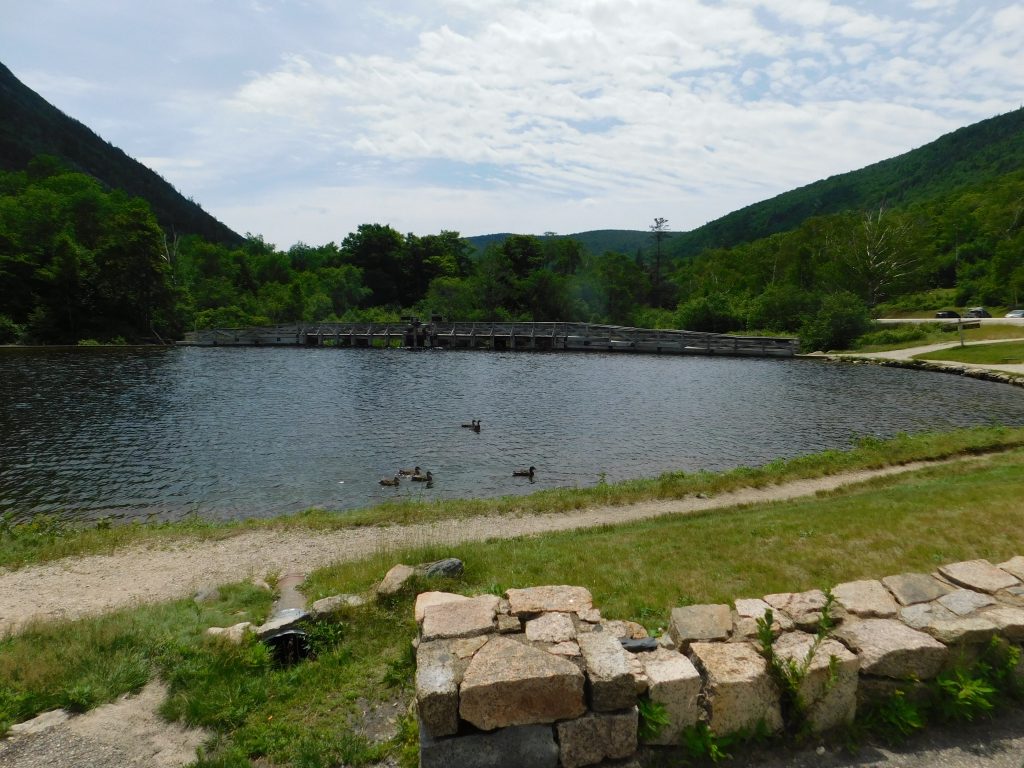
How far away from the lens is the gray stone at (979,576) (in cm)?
652

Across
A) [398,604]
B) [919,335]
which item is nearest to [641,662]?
[398,604]

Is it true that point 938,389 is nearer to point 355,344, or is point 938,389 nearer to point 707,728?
point 707,728

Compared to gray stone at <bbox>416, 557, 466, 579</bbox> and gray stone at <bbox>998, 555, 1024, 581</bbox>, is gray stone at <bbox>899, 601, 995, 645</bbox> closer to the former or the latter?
gray stone at <bbox>998, 555, 1024, 581</bbox>

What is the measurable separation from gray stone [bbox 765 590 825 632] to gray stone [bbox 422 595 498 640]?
319 centimetres

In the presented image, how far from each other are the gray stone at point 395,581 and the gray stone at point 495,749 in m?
3.78

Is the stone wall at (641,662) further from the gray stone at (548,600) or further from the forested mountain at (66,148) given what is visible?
the forested mountain at (66,148)

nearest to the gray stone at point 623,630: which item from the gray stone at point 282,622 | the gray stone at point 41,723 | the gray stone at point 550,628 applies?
the gray stone at point 550,628

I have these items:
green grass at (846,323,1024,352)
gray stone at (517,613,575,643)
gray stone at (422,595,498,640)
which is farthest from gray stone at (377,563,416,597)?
green grass at (846,323,1024,352)

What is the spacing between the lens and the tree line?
77.5 m

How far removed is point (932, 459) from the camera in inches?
787

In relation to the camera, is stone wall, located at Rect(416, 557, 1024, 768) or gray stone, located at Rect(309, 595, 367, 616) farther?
gray stone, located at Rect(309, 595, 367, 616)

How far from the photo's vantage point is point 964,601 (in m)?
6.18

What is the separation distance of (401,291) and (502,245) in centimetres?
2630

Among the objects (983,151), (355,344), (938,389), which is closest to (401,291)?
(355,344)
